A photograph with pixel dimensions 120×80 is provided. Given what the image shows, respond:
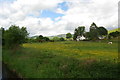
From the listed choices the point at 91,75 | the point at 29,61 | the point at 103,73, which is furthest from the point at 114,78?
the point at 29,61

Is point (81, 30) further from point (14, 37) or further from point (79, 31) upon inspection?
point (14, 37)

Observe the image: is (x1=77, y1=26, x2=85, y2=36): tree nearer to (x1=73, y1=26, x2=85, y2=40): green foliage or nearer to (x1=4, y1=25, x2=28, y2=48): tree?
(x1=73, y1=26, x2=85, y2=40): green foliage

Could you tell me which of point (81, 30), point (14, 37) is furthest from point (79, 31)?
point (14, 37)

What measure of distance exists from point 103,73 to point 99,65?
1766 mm

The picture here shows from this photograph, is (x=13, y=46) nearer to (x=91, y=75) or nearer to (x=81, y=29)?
(x=91, y=75)

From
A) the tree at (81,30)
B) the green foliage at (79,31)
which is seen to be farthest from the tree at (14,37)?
the tree at (81,30)

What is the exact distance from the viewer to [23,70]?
21656 millimetres

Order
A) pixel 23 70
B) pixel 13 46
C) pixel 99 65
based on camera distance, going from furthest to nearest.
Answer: pixel 13 46 → pixel 23 70 → pixel 99 65

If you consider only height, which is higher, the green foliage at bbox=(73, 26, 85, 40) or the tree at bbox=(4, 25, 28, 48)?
the green foliage at bbox=(73, 26, 85, 40)

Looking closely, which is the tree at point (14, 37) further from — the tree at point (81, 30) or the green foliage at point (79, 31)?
the tree at point (81, 30)

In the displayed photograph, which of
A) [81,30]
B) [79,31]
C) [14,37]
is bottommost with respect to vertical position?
[14,37]

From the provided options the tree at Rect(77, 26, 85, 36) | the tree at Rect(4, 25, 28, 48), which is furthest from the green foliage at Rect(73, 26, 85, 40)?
the tree at Rect(4, 25, 28, 48)

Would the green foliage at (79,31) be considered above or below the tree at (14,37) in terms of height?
above

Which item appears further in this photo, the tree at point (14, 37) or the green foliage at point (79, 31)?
the green foliage at point (79, 31)
